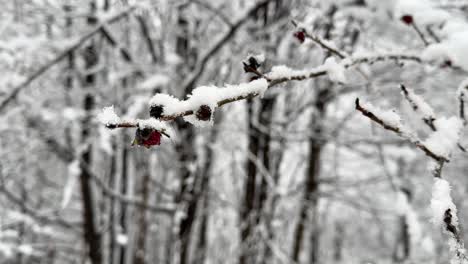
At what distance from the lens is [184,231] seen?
4.07 metres

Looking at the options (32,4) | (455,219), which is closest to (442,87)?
(455,219)

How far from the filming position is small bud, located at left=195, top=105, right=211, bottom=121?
71 cm

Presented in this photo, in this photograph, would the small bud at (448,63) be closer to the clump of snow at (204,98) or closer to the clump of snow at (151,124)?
the clump of snow at (204,98)

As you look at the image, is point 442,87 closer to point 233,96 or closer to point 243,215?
point 243,215

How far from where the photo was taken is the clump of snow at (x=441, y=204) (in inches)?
31.8

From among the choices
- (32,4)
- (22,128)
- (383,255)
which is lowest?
(383,255)

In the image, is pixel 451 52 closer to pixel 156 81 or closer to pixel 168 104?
pixel 168 104

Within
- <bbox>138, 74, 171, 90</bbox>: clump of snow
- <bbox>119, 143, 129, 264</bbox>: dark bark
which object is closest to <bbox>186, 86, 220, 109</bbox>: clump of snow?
<bbox>138, 74, 171, 90</bbox>: clump of snow

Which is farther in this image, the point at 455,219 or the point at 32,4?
the point at 32,4

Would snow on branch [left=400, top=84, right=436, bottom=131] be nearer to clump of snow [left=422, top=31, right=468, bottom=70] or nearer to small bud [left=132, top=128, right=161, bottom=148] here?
clump of snow [left=422, top=31, right=468, bottom=70]

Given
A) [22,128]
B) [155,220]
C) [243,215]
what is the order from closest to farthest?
[243,215] → [22,128] → [155,220]

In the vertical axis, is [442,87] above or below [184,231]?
above

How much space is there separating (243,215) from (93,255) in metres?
2.31

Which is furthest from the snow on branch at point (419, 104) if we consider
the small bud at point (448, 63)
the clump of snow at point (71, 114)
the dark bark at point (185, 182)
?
the clump of snow at point (71, 114)
